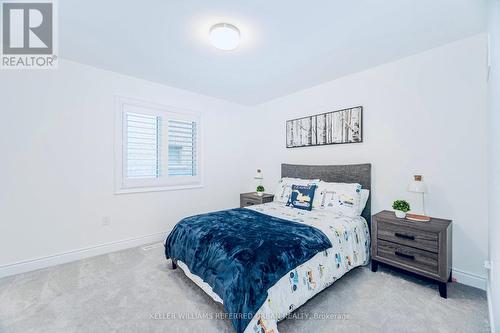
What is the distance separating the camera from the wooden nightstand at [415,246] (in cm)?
192

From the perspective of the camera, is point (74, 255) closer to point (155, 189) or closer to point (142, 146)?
point (155, 189)

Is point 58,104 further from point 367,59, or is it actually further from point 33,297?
point 367,59

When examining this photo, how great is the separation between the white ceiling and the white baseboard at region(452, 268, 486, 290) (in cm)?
237

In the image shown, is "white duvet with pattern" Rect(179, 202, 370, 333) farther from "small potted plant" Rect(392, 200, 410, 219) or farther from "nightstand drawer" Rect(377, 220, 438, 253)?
"small potted plant" Rect(392, 200, 410, 219)

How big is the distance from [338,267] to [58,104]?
3.66 m

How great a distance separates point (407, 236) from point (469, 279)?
73 centimetres

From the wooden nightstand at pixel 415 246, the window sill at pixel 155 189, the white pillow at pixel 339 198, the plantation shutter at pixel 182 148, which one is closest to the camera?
the wooden nightstand at pixel 415 246

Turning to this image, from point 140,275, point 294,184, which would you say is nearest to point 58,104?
point 140,275

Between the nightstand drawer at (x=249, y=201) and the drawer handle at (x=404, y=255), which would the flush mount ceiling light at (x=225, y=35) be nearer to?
the nightstand drawer at (x=249, y=201)

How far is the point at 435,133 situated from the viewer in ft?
7.61

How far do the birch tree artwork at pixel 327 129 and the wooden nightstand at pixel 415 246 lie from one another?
1.21m

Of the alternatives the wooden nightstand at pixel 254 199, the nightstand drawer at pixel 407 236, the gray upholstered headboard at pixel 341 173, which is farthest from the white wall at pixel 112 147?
the wooden nightstand at pixel 254 199

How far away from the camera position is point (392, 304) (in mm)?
1826

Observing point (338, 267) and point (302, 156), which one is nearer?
point (338, 267)
